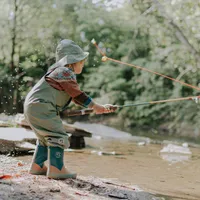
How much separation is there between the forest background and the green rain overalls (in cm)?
664

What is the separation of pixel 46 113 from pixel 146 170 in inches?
77.3

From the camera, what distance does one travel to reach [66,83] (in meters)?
2.88

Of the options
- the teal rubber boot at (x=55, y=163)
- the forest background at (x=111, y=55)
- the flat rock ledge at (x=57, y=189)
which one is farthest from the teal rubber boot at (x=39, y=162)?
the forest background at (x=111, y=55)

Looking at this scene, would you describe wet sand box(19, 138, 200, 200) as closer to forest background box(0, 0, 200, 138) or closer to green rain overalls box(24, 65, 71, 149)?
green rain overalls box(24, 65, 71, 149)

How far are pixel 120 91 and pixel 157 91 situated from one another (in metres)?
1.74

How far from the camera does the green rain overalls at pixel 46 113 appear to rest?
2.86 m

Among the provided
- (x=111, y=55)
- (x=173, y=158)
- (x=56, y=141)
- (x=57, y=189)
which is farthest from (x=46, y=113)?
(x=111, y=55)

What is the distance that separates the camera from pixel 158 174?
4145 millimetres

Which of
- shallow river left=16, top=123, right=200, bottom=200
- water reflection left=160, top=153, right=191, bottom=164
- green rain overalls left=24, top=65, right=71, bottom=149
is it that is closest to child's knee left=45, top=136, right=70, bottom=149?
green rain overalls left=24, top=65, right=71, bottom=149

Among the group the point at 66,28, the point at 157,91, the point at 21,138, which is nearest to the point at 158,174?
the point at 21,138

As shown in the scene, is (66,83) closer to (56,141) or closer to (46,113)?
(46,113)

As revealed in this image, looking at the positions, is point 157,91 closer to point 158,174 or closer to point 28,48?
point 28,48

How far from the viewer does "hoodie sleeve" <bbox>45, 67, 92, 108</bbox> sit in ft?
9.45

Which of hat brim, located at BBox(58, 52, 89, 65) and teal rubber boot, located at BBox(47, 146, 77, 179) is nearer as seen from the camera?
teal rubber boot, located at BBox(47, 146, 77, 179)
